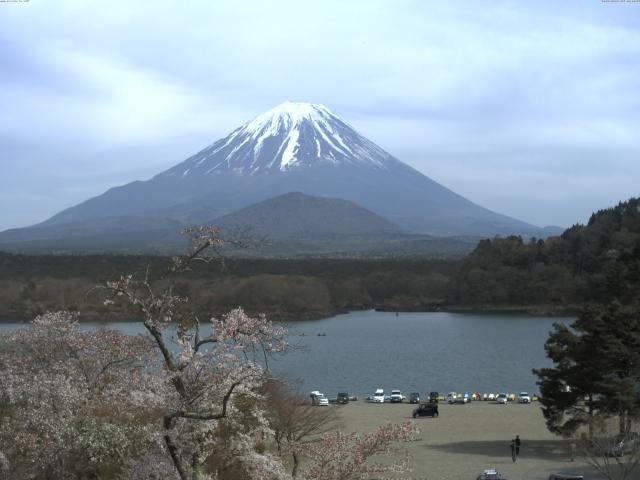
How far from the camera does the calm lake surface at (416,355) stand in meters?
27.0

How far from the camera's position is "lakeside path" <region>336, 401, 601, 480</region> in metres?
13.7

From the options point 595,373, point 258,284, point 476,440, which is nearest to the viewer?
point 595,373

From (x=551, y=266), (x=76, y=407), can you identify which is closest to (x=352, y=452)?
(x=76, y=407)

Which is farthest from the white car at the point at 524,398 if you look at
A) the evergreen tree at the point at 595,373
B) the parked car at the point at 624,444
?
the parked car at the point at 624,444

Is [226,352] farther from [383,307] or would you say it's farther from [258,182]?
[258,182]

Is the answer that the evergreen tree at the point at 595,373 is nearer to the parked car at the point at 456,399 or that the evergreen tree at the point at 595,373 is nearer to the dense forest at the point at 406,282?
the parked car at the point at 456,399

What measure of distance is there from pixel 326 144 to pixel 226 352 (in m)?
185

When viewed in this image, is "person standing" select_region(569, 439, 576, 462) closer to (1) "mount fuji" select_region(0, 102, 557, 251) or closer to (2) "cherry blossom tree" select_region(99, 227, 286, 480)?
(2) "cherry blossom tree" select_region(99, 227, 286, 480)

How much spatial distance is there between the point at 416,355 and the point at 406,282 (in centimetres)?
3179

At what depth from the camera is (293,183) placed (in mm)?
178625

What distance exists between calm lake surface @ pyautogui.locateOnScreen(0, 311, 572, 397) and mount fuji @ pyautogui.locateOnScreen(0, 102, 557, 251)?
118072 mm

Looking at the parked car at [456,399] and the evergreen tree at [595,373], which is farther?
the parked car at [456,399]

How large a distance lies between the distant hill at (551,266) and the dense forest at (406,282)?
0.07 m

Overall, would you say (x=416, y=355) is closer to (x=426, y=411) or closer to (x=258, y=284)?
(x=426, y=411)
